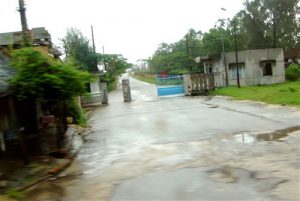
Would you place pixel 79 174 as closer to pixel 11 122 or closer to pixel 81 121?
pixel 11 122

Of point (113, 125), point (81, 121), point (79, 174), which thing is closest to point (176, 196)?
point (79, 174)

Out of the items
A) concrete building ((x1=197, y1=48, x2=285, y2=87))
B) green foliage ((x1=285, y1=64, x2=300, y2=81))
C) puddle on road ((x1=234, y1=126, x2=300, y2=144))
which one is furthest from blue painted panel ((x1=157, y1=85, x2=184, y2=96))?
puddle on road ((x1=234, y1=126, x2=300, y2=144))

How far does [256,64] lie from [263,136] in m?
24.1

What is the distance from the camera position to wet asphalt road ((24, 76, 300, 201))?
278 inches

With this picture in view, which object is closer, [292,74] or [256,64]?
[256,64]

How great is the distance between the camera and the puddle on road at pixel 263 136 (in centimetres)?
1141

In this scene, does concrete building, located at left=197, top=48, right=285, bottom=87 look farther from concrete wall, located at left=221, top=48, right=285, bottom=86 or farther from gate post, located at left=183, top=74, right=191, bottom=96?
gate post, located at left=183, top=74, right=191, bottom=96

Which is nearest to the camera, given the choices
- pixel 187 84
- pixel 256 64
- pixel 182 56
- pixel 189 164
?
→ pixel 189 164

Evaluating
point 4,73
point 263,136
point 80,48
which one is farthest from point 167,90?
point 4,73

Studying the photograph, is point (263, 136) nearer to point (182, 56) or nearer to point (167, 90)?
point (167, 90)

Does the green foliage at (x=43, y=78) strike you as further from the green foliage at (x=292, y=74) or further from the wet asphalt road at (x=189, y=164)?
the green foliage at (x=292, y=74)

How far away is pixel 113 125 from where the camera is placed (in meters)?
18.2

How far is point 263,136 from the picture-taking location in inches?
471

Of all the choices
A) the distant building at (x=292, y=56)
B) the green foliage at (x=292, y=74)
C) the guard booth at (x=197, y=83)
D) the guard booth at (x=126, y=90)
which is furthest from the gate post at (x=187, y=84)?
the distant building at (x=292, y=56)
